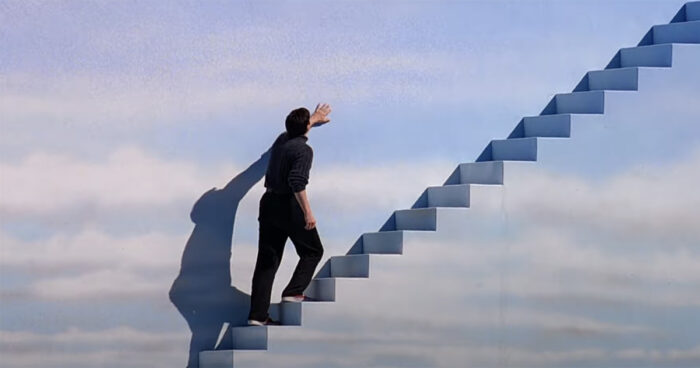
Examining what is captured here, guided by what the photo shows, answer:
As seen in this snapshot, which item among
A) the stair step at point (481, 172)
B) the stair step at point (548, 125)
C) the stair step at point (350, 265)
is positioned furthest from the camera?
the stair step at point (548, 125)

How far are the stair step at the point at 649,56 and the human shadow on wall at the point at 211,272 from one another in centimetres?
236

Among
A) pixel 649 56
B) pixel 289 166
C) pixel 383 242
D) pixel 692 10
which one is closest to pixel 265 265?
pixel 289 166

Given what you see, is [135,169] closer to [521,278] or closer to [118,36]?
[118,36]

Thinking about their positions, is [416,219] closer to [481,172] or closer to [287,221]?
[481,172]

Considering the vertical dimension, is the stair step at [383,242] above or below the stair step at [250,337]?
above

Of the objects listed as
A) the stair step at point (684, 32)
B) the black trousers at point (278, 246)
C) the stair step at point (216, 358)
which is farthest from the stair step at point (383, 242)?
the stair step at point (684, 32)

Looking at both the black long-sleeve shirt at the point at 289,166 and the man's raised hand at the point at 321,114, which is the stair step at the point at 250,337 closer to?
the black long-sleeve shirt at the point at 289,166

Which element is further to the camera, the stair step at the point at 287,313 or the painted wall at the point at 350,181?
the stair step at the point at 287,313

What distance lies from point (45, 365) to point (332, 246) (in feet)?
5.70

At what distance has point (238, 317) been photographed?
8.98m

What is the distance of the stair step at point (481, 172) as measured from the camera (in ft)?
30.6

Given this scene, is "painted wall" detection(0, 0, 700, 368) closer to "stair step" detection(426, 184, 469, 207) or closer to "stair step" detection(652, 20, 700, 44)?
"stair step" detection(426, 184, 469, 207)

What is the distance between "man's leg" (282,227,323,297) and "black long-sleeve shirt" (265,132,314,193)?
0.80 feet

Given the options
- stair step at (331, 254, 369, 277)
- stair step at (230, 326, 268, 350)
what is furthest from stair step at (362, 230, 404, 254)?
stair step at (230, 326, 268, 350)
